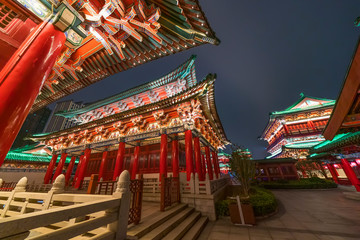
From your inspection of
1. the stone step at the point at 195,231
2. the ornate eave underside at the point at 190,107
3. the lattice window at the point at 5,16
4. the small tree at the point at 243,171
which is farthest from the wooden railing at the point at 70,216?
the small tree at the point at 243,171

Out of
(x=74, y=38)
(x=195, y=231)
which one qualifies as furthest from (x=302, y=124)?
(x=74, y=38)

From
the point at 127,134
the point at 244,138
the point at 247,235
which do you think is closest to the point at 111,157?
the point at 127,134

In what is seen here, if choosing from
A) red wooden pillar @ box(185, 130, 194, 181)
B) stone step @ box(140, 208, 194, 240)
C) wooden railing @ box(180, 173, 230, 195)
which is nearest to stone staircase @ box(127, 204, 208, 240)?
stone step @ box(140, 208, 194, 240)

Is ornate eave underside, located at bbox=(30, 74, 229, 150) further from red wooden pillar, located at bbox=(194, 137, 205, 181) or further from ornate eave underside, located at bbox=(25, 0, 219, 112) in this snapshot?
ornate eave underside, located at bbox=(25, 0, 219, 112)

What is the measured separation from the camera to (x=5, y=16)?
9.77 feet

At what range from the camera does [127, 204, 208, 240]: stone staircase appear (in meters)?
3.35

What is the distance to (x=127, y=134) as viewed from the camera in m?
10.4

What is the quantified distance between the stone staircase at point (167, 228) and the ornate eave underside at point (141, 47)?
4.56 m

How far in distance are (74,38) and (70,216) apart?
3.29m

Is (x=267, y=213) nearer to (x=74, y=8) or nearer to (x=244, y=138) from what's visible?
(x=74, y=8)

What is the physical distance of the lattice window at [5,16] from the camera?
116 inches

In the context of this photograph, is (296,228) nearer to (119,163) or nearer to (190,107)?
(190,107)

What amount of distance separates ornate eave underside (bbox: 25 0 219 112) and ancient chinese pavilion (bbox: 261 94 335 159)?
2351 cm

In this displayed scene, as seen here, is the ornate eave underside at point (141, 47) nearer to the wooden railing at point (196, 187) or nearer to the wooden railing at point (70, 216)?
the wooden railing at point (70, 216)
